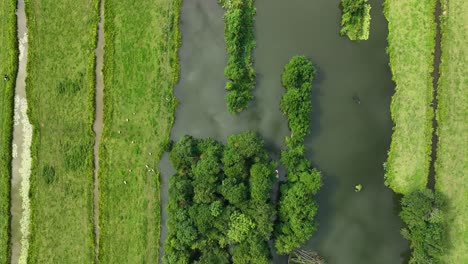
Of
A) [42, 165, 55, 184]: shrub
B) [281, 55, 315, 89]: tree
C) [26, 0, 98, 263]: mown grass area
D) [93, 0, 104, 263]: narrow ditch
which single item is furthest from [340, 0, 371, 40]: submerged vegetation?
[42, 165, 55, 184]: shrub

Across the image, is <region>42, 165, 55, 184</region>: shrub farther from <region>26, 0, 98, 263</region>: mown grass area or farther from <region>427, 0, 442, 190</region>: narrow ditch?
<region>427, 0, 442, 190</region>: narrow ditch

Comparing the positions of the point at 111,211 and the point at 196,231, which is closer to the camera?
the point at 196,231

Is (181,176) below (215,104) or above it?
below

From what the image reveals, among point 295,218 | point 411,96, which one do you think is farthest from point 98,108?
point 411,96

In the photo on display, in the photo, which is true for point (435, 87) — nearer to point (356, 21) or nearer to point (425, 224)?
point (356, 21)

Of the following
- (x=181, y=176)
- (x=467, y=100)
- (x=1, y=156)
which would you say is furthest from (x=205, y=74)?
(x=467, y=100)

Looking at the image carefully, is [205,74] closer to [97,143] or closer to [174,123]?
[174,123]
